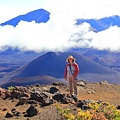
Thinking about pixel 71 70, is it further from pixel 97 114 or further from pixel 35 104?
pixel 97 114

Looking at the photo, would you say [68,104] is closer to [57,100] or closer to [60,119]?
[57,100]

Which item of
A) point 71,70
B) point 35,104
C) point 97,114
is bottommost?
point 35,104

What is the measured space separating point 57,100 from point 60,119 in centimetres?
588

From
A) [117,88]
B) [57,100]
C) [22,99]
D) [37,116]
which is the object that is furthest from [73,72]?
[117,88]

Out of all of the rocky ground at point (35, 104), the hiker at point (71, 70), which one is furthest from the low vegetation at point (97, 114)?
the hiker at point (71, 70)

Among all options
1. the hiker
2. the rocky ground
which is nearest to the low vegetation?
the rocky ground

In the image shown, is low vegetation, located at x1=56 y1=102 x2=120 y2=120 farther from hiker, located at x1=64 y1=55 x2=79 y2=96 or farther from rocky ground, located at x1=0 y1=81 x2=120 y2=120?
hiker, located at x1=64 y1=55 x2=79 y2=96

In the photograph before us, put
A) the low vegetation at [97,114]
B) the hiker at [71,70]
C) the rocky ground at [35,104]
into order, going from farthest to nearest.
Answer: the hiker at [71,70] < the rocky ground at [35,104] < the low vegetation at [97,114]

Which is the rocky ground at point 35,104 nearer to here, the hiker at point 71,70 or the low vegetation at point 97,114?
the hiker at point 71,70

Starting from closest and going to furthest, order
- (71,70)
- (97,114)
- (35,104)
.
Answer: (97,114) → (35,104) → (71,70)

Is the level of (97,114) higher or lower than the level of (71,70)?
lower

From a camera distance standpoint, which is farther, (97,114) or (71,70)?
(71,70)

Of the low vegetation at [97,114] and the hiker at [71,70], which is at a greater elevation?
the hiker at [71,70]

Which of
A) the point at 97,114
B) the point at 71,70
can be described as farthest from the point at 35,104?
the point at 97,114
